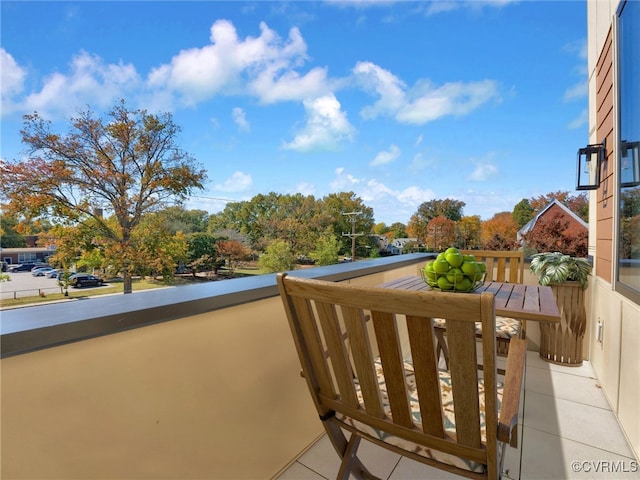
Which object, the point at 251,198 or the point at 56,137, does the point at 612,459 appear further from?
the point at 251,198

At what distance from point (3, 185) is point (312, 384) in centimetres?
1741

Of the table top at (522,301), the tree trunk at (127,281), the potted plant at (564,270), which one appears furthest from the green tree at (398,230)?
the table top at (522,301)

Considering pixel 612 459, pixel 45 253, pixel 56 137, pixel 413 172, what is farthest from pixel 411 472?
pixel 413 172

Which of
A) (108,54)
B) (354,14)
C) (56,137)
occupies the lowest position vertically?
(56,137)

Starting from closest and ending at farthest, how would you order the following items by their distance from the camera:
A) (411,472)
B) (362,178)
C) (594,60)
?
(411,472) < (594,60) < (362,178)

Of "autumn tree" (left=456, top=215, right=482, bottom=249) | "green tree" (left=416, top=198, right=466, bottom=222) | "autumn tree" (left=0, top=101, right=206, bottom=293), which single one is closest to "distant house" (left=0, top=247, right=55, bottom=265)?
"autumn tree" (left=0, top=101, right=206, bottom=293)

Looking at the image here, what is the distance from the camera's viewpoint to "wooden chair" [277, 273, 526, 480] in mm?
593

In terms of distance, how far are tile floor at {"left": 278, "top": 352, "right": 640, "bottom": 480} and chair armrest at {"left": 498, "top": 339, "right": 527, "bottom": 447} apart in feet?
2.32

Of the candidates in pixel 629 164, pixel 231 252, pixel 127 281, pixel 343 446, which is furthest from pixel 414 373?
pixel 231 252

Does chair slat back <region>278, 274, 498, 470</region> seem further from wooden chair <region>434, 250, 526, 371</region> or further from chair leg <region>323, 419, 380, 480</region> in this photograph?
wooden chair <region>434, 250, 526, 371</region>

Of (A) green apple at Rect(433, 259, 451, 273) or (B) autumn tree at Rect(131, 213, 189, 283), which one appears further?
(B) autumn tree at Rect(131, 213, 189, 283)

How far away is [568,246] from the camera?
14.2ft

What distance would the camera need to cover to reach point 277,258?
73.0 feet

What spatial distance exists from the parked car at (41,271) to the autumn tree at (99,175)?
2219 millimetres
